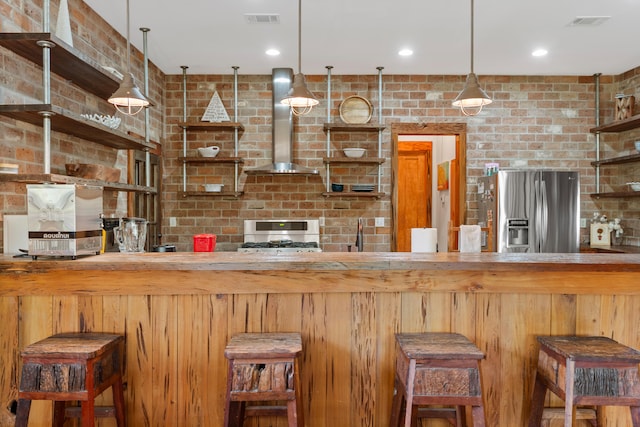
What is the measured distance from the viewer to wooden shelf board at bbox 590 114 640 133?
452cm

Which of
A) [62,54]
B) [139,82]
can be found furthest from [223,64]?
[62,54]

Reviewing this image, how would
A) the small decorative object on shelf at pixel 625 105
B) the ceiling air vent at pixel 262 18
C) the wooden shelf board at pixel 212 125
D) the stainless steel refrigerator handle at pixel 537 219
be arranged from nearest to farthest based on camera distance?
the ceiling air vent at pixel 262 18
the stainless steel refrigerator handle at pixel 537 219
the small decorative object on shelf at pixel 625 105
the wooden shelf board at pixel 212 125

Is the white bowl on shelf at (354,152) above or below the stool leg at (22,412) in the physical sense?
above

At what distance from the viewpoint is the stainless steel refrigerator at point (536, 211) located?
4.61 metres

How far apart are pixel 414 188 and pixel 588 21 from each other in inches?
152

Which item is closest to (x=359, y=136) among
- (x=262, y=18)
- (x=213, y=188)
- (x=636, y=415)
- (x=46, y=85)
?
(x=213, y=188)

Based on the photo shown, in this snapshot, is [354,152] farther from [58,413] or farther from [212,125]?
[58,413]

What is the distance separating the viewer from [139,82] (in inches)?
179

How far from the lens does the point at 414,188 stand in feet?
24.0

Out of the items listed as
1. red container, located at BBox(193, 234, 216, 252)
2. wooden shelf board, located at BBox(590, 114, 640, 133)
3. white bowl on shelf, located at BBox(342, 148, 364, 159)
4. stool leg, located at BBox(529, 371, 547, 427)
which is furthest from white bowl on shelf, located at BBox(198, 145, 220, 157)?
wooden shelf board, located at BBox(590, 114, 640, 133)

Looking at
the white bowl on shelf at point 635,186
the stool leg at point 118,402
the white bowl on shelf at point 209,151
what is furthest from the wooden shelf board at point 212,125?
the white bowl on shelf at point 635,186

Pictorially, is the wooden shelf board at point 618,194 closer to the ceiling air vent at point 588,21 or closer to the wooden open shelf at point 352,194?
the ceiling air vent at point 588,21

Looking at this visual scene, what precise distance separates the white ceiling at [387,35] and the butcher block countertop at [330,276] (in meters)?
2.18

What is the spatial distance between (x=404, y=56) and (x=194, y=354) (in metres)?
3.55
